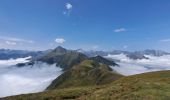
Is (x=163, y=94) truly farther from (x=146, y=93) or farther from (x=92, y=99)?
(x=92, y=99)

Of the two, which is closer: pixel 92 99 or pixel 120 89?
pixel 92 99

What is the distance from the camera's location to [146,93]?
38969 millimetres

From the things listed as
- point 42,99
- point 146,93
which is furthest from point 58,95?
point 146,93

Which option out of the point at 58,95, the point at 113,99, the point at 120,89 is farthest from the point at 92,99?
the point at 58,95

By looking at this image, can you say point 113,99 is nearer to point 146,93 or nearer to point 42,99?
point 146,93

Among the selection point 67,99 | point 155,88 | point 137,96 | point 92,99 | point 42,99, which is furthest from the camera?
point 42,99

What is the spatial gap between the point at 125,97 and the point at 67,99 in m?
14.2

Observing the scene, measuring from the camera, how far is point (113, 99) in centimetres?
3872

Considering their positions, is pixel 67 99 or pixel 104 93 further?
pixel 67 99

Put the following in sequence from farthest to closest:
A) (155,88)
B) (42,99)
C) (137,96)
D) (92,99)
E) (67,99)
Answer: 1. (42,99)
2. (67,99)
3. (155,88)
4. (92,99)
5. (137,96)

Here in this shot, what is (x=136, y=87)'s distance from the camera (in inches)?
1754

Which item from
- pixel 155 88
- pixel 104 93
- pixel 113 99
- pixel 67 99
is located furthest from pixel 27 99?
pixel 155 88

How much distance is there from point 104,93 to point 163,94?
10.2 meters

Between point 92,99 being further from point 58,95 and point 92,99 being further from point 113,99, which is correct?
point 58,95
